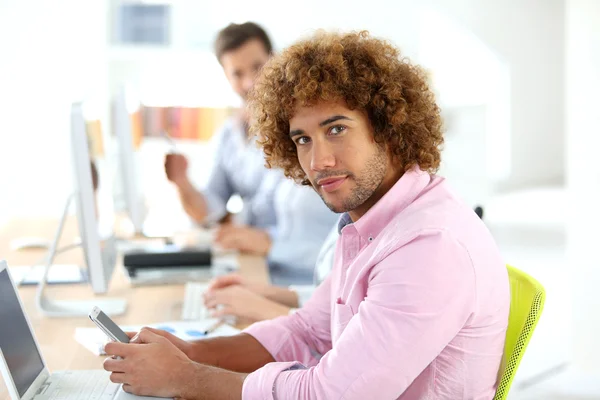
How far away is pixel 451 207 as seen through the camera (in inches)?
50.3

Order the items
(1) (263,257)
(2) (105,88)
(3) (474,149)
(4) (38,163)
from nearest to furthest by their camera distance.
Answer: (1) (263,257) < (4) (38,163) < (2) (105,88) < (3) (474,149)

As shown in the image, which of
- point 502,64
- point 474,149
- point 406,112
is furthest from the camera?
point 502,64

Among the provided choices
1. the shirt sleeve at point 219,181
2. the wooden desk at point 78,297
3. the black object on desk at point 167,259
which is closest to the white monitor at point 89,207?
the wooden desk at point 78,297

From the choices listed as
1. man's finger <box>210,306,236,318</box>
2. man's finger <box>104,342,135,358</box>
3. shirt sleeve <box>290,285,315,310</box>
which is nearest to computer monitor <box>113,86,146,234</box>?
shirt sleeve <box>290,285,315,310</box>

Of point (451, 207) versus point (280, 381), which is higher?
point (451, 207)

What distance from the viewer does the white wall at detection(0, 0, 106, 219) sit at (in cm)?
447

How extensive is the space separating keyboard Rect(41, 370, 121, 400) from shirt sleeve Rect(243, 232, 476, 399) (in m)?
0.38

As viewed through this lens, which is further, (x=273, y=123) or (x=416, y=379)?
(x=273, y=123)

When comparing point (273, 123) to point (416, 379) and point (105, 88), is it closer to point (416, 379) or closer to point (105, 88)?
point (416, 379)

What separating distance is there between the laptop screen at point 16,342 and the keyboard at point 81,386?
0.04m

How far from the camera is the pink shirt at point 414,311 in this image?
1.15m

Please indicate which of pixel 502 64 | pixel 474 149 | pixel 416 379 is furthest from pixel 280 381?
pixel 502 64

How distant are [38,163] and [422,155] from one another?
3660 millimetres

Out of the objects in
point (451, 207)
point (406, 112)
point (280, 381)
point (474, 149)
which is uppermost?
point (406, 112)
